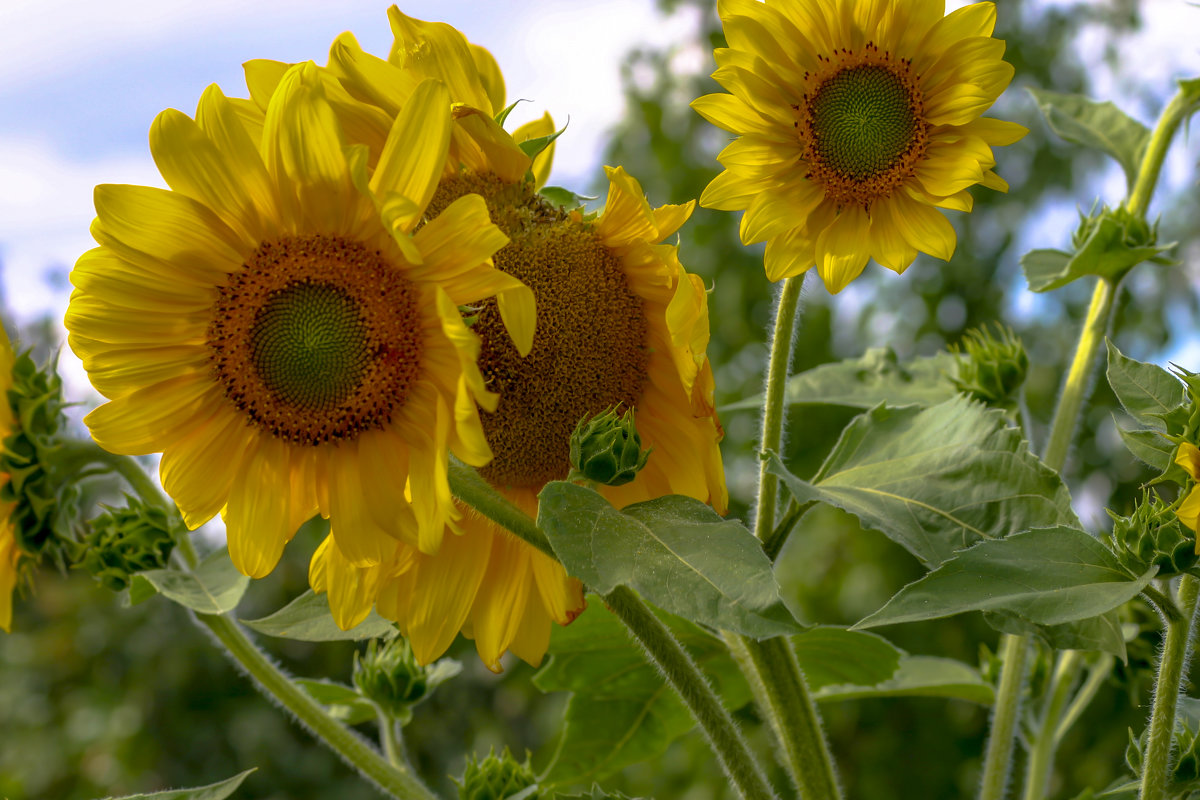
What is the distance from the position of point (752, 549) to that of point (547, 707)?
2.97 meters

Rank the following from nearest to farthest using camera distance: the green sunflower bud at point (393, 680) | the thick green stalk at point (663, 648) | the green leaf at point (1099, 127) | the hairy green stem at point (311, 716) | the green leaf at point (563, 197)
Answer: the thick green stalk at point (663, 648), the green leaf at point (563, 197), the hairy green stem at point (311, 716), the green sunflower bud at point (393, 680), the green leaf at point (1099, 127)

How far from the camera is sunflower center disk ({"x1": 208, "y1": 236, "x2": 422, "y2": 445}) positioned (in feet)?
2.11

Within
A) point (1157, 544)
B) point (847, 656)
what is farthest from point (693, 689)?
point (847, 656)

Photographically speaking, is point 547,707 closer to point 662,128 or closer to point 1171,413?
point 662,128

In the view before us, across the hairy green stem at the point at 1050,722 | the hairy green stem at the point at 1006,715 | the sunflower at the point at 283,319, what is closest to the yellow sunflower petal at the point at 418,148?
the sunflower at the point at 283,319

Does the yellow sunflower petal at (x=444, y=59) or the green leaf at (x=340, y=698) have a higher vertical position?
the yellow sunflower petal at (x=444, y=59)

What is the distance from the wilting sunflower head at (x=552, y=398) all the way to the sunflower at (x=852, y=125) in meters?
0.11

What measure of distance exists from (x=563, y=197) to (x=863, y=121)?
9.5 inches

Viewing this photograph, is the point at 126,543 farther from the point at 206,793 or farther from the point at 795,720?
the point at 795,720

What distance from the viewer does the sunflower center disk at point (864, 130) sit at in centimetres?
82

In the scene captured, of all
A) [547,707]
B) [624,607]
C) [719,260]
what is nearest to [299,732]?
[547,707]

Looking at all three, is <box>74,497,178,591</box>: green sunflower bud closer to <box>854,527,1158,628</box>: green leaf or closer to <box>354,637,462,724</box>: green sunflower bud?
<box>354,637,462,724</box>: green sunflower bud

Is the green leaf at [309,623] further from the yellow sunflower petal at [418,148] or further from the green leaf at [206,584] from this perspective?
the yellow sunflower petal at [418,148]

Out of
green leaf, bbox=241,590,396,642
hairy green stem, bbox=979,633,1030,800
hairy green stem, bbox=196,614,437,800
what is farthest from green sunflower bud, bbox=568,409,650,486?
hairy green stem, bbox=979,633,1030,800
